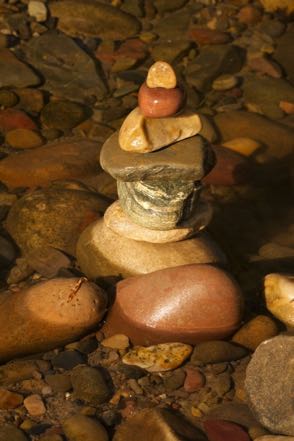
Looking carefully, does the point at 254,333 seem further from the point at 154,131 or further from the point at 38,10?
the point at 38,10

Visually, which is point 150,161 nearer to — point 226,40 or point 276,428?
point 276,428

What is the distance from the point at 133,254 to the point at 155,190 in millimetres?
583

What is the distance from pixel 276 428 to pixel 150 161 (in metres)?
1.78

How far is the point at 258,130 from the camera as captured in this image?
773 centimetres

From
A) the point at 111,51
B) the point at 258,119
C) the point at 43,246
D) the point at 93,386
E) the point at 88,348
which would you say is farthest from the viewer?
the point at 111,51

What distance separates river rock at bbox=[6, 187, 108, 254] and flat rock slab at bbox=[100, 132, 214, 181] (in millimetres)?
1143

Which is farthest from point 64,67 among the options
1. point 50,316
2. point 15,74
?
point 50,316

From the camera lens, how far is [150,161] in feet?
16.6

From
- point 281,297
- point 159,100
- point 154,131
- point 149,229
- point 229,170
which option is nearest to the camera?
point 159,100

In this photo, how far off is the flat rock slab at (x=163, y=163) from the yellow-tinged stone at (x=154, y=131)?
0.16ft

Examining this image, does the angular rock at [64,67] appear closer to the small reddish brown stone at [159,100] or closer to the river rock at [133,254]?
the river rock at [133,254]

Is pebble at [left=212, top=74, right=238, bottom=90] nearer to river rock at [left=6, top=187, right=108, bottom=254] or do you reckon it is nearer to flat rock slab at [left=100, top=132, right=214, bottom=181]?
river rock at [left=6, top=187, right=108, bottom=254]

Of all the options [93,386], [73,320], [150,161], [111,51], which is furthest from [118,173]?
[111,51]

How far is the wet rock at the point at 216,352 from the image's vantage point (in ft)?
16.9
